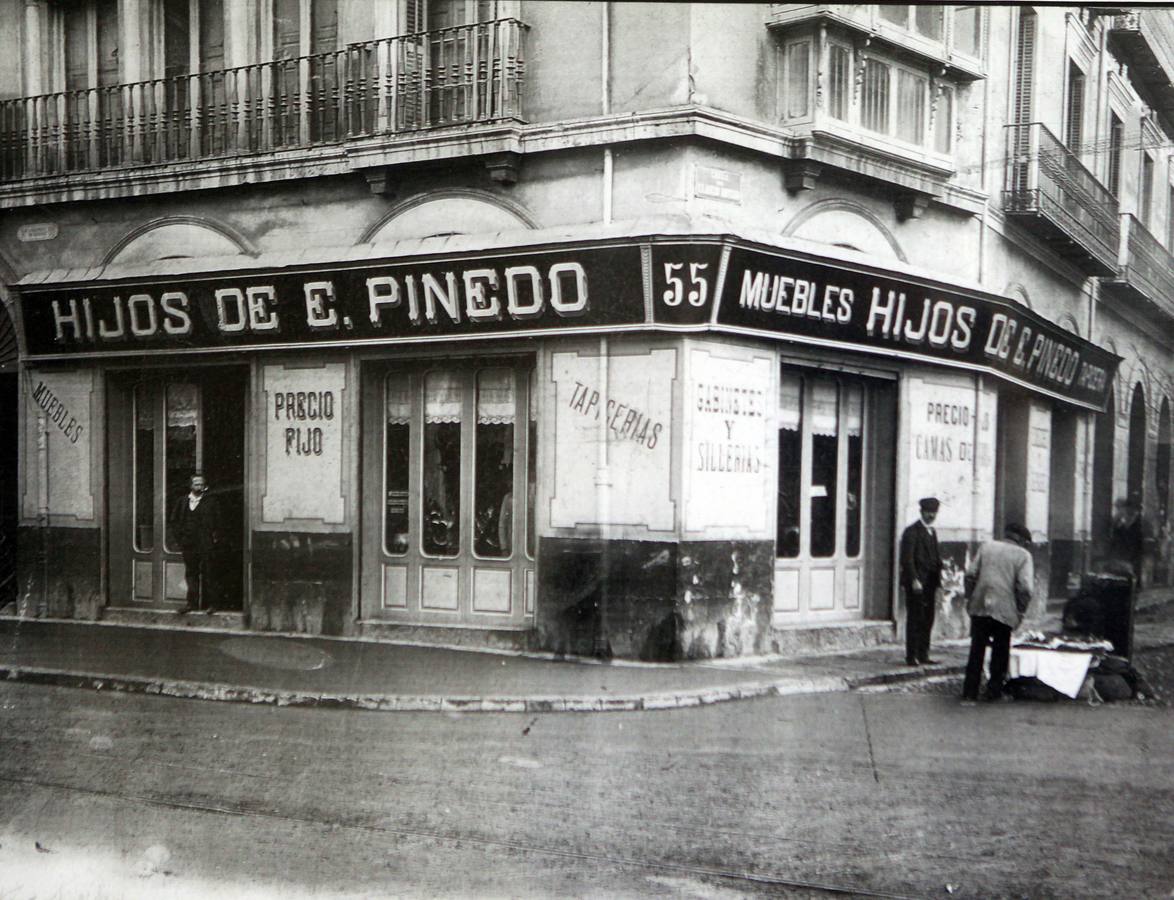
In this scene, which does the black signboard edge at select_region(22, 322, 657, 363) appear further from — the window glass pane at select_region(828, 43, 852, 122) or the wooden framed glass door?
the window glass pane at select_region(828, 43, 852, 122)

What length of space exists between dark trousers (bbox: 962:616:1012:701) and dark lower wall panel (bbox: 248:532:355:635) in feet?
17.5

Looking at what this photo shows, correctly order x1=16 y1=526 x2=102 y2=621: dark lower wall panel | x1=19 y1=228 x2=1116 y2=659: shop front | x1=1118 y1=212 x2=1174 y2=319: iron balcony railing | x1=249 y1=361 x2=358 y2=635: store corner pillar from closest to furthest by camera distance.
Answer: x1=16 y1=526 x2=102 y2=621: dark lower wall panel < x1=1118 y1=212 x2=1174 y2=319: iron balcony railing < x1=249 y1=361 x2=358 y2=635: store corner pillar < x1=19 y1=228 x2=1116 y2=659: shop front

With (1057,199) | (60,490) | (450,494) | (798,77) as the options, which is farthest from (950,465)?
(60,490)

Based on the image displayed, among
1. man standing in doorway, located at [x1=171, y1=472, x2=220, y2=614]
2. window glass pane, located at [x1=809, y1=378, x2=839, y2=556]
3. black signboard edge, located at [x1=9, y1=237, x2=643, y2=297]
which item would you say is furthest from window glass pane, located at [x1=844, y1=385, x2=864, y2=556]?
man standing in doorway, located at [x1=171, y1=472, x2=220, y2=614]

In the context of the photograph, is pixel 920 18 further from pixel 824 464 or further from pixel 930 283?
Answer: pixel 824 464

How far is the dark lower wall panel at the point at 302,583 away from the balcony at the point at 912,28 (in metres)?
5.95

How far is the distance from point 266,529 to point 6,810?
4.26 meters

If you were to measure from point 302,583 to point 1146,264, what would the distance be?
7.19 metres

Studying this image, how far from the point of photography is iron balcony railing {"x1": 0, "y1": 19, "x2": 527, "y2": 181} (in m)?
7.70

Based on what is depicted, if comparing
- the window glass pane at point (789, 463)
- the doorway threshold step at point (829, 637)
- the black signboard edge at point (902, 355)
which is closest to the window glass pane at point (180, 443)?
the black signboard edge at point (902, 355)

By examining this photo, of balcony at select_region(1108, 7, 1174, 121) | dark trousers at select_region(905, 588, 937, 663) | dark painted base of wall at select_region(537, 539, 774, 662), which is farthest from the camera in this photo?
dark trousers at select_region(905, 588, 937, 663)

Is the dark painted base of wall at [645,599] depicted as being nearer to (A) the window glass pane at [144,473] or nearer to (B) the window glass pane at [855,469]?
(B) the window glass pane at [855,469]

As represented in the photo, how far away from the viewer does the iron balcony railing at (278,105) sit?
770 centimetres

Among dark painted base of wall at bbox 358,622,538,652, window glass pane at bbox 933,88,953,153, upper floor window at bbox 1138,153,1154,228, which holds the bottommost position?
dark painted base of wall at bbox 358,622,538,652
